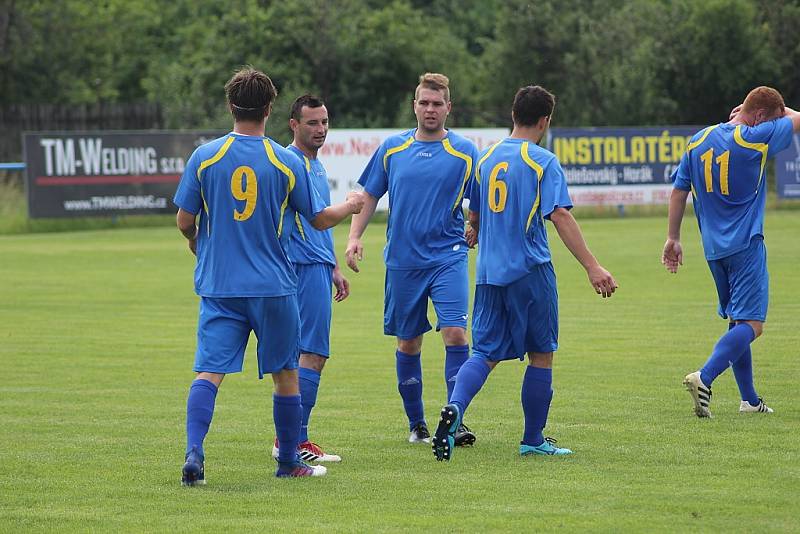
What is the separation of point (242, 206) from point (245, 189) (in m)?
0.08

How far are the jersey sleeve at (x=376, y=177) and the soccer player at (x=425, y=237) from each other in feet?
0.11

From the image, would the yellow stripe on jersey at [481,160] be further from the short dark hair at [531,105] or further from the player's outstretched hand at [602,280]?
the player's outstretched hand at [602,280]

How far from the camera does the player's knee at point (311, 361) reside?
7.96 meters

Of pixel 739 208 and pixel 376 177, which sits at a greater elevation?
pixel 376 177

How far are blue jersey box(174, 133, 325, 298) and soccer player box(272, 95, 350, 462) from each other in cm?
92

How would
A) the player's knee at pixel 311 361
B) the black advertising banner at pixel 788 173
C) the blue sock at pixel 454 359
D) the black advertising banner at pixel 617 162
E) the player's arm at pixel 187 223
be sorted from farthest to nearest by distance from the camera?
the black advertising banner at pixel 788 173 < the black advertising banner at pixel 617 162 < the blue sock at pixel 454 359 < the player's knee at pixel 311 361 < the player's arm at pixel 187 223

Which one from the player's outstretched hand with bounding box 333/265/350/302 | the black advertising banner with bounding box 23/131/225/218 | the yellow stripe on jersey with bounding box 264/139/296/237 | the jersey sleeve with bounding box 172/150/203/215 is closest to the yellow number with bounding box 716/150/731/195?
the player's outstretched hand with bounding box 333/265/350/302

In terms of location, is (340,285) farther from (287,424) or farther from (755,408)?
(755,408)

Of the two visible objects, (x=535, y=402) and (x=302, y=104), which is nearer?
(x=535, y=402)

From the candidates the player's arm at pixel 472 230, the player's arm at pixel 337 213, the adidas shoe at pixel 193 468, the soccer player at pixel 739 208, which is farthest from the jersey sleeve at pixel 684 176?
the adidas shoe at pixel 193 468

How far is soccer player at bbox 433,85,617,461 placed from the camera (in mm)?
7469

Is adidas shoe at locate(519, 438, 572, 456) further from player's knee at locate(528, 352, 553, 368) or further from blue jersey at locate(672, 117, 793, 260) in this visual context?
blue jersey at locate(672, 117, 793, 260)

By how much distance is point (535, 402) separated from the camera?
7629 millimetres

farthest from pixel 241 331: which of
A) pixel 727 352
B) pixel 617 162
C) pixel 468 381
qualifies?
pixel 617 162
